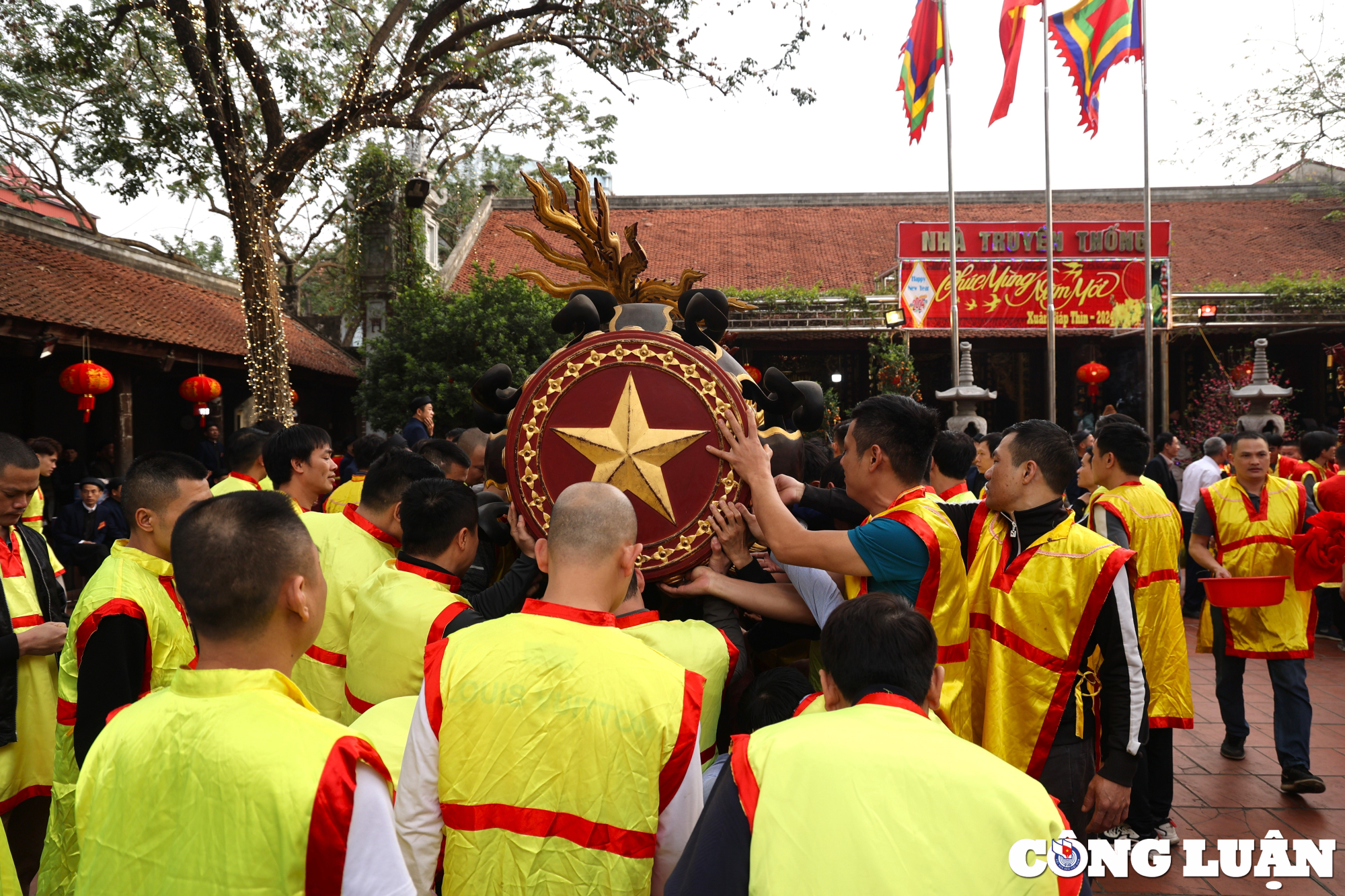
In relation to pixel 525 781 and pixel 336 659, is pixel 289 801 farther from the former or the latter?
pixel 336 659

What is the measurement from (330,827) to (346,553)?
2.05m

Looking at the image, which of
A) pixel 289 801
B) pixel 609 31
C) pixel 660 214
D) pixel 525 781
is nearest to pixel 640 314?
pixel 525 781

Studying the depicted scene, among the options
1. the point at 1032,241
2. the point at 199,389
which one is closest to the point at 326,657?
the point at 199,389

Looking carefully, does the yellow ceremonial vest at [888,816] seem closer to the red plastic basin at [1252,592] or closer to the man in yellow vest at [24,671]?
the man in yellow vest at [24,671]

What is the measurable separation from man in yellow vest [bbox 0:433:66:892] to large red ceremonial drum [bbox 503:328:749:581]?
1.72m

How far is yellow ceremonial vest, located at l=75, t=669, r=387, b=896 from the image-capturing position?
140 cm

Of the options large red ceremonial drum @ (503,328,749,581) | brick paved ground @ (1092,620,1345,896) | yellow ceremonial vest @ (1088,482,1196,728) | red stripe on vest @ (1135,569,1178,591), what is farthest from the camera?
red stripe on vest @ (1135,569,1178,591)

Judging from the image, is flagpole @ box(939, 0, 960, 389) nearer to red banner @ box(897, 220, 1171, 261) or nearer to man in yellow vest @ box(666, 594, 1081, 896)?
red banner @ box(897, 220, 1171, 261)

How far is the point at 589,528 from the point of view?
204 centimetres

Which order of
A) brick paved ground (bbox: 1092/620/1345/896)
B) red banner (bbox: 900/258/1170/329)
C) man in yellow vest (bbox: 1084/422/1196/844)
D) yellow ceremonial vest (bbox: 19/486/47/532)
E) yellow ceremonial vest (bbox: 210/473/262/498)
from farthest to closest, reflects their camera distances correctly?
1. red banner (bbox: 900/258/1170/329)
2. yellow ceremonial vest (bbox: 19/486/47/532)
3. yellow ceremonial vest (bbox: 210/473/262/498)
4. man in yellow vest (bbox: 1084/422/1196/844)
5. brick paved ground (bbox: 1092/620/1345/896)

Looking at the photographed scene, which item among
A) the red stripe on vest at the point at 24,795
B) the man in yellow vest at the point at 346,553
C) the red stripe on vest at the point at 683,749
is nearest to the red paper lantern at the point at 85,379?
the man in yellow vest at the point at 346,553

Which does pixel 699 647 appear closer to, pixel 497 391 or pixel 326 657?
pixel 497 391

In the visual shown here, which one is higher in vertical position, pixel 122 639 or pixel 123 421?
pixel 123 421

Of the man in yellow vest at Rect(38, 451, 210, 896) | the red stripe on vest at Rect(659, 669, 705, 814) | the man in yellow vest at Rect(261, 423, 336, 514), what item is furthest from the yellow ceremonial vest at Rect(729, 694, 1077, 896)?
the man in yellow vest at Rect(261, 423, 336, 514)
